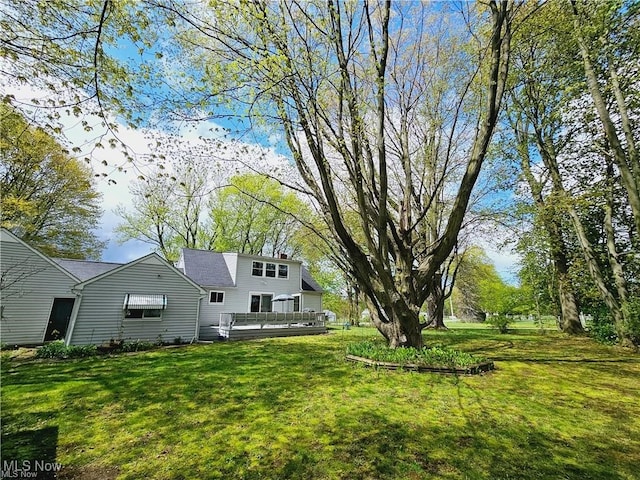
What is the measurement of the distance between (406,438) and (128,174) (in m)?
5.54

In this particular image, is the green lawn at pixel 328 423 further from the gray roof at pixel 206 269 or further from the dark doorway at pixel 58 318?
the gray roof at pixel 206 269

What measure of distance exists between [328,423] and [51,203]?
79.9 feet

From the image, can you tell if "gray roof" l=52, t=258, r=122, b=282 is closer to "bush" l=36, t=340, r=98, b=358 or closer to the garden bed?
"bush" l=36, t=340, r=98, b=358

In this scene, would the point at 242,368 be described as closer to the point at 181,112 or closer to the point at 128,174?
the point at 128,174

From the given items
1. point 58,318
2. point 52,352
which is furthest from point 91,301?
point 58,318

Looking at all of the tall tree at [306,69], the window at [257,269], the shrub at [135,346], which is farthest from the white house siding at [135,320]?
the tall tree at [306,69]

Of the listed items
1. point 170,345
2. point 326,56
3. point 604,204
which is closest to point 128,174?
point 326,56

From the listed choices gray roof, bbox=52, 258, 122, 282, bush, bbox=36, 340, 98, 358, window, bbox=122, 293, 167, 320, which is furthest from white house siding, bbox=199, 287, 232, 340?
bush, bbox=36, 340, 98, 358

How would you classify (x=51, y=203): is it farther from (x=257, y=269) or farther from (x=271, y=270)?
(x=271, y=270)

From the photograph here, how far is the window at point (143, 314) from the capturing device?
12.1 m

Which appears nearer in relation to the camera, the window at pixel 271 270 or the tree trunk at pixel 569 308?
the tree trunk at pixel 569 308

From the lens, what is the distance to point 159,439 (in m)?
3.47

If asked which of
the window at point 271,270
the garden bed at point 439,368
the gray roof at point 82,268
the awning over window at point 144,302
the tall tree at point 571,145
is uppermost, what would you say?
the tall tree at point 571,145

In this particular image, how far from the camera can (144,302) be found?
12266mm
